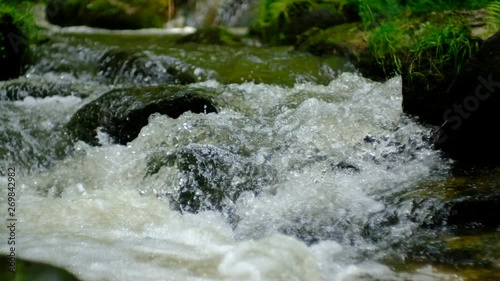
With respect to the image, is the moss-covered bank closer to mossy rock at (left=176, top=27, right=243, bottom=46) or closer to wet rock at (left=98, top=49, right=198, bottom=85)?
wet rock at (left=98, top=49, right=198, bottom=85)

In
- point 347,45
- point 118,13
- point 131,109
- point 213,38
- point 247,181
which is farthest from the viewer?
point 118,13

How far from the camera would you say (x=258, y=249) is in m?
2.47

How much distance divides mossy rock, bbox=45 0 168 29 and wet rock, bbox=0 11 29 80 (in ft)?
9.30

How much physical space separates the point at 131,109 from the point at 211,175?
1.35 m

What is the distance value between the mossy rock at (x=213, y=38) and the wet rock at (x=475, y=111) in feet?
14.9

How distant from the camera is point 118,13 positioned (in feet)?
32.9

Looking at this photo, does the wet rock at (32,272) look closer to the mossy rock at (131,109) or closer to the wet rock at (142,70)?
the mossy rock at (131,109)

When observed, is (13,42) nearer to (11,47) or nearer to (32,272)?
(11,47)

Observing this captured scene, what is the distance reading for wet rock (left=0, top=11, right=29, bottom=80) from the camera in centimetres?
702

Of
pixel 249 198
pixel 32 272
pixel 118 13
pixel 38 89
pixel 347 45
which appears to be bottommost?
pixel 38 89

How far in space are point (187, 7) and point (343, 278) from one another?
8.44 m

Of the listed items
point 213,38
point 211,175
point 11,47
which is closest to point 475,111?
point 211,175

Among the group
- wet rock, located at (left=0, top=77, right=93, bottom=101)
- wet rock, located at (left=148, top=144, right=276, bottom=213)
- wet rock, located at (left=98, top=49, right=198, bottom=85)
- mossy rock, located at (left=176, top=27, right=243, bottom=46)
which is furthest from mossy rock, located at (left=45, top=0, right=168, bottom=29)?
wet rock, located at (left=148, top=144, right=276, bottom=213)

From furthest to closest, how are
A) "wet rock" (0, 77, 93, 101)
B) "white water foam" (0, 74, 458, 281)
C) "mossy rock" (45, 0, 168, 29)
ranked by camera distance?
"mossy rock" (45, 0, 168, 29), "wet rock" (0, 77, 93, 101), "white water foam" (0, 74, 458, 281)
